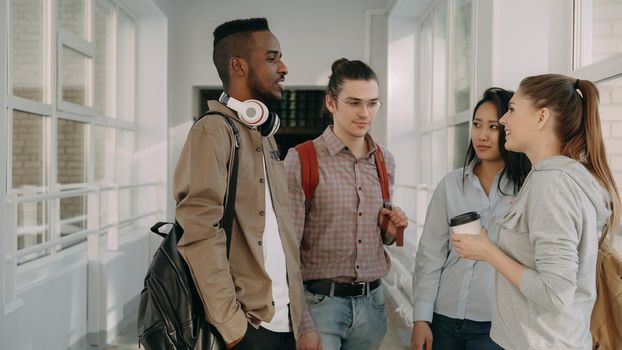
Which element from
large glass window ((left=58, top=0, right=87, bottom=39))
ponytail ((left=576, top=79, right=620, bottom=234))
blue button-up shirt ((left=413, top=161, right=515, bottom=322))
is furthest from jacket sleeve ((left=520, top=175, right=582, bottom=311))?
large glass window ((left=58, top=0, right=87, bottom=39))

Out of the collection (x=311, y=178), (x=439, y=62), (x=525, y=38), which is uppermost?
(x=439, y=62)

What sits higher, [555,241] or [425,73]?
[425,73]

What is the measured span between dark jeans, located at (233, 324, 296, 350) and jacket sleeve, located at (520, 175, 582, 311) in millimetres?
587

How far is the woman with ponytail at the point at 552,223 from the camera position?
101 centimetres

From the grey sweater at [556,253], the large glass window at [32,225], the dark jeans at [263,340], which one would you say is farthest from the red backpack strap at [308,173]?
the large glass window at [32,225]

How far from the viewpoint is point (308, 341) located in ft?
4.68

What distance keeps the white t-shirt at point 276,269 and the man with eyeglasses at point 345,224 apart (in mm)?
237

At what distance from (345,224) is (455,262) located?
0.34 metres

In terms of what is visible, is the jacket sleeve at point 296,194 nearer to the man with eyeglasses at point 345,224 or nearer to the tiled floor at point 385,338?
the man with eyeglasses at point 345,224

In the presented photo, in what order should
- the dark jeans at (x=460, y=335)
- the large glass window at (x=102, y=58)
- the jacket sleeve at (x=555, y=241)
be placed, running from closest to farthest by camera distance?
1. the jacket sleeve at (x=555, y=241)
2. the dark jeans at (x=460, y=335)
3. the large glass window at (x=102, y=58)

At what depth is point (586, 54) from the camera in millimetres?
1738

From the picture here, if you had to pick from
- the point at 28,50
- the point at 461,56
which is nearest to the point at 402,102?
the point at 461,56

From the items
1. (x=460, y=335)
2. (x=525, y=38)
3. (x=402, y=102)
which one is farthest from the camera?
(x=402, y=102)

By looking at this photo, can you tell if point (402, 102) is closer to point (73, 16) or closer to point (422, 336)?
point (73, 16)
